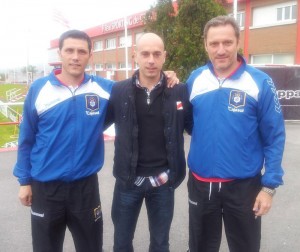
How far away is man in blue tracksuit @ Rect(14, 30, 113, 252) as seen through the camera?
8.70 feet

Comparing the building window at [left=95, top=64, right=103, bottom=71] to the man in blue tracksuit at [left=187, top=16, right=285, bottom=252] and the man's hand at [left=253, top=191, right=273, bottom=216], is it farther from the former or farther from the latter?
the man's hand at [left=253, top=191, right=273, bottom=216]

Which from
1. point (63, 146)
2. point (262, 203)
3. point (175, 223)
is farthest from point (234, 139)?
point (175, 223)

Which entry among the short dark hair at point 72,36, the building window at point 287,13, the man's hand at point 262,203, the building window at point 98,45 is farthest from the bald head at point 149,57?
the building window at point 98,45

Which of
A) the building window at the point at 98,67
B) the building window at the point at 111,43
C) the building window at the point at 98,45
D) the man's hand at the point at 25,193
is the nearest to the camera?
the man's hand at the point at 25,193

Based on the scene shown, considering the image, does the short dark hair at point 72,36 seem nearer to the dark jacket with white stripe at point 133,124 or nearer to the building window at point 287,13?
the dark jacket with white stripe at point 133,124

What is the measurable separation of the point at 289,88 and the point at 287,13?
744 cm

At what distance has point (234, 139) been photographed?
8.46 ft

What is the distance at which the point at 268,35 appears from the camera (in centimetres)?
1828

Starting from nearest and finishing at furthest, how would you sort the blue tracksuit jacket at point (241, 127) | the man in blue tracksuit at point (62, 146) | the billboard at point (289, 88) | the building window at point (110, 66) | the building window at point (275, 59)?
1. the blue tracksuit jacket at point (241, 127)
2. the man in blue tracksuit at point (62, 146)
3. the billboard at point (289, 88)
4. the building window at point (275, 59)
5. the building window at point (110, 66)

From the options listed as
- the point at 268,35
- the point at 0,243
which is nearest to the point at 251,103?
the point at 0,243

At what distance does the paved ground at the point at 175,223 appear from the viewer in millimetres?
3771

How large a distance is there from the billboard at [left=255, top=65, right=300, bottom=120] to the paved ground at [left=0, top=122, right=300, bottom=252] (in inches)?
228

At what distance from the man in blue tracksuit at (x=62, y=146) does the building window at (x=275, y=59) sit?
1671 centimetres

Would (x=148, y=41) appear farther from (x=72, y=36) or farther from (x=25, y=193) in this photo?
(x=25, y=193)
